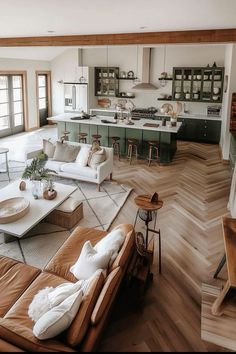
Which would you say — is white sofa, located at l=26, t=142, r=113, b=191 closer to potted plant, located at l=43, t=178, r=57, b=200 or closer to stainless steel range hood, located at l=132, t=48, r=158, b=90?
potted plant, located at l=43, t=178, r=57, b=200

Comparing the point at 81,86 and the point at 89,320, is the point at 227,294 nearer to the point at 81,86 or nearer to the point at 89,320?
the point at 89,320

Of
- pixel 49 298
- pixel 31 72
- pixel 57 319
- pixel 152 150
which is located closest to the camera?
pixel 57 319

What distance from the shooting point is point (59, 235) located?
443cm

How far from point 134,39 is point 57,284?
446 cm

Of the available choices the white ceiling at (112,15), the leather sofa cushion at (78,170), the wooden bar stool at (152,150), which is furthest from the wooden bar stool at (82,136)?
the white ceiling at (112,15)

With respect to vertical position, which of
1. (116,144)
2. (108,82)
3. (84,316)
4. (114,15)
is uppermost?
(114,15)

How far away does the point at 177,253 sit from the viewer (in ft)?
13.2

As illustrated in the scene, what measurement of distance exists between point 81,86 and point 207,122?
4869mm

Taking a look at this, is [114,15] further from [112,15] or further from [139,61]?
[139,61]

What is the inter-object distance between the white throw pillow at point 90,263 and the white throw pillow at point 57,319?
53 cm

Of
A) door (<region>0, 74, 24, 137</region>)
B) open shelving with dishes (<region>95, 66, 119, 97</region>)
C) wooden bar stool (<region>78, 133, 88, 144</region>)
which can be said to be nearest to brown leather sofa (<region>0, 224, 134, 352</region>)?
wooden bar stool (<region>78, 133, 88, 144</region>)

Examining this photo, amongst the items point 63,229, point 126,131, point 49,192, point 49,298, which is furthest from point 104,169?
point 49,298

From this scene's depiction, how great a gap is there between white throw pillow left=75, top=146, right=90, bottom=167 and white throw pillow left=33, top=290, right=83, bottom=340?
4134 mm

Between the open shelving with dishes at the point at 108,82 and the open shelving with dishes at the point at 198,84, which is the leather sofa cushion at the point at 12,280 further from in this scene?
the open shelving with dishes at the point at 108,82
